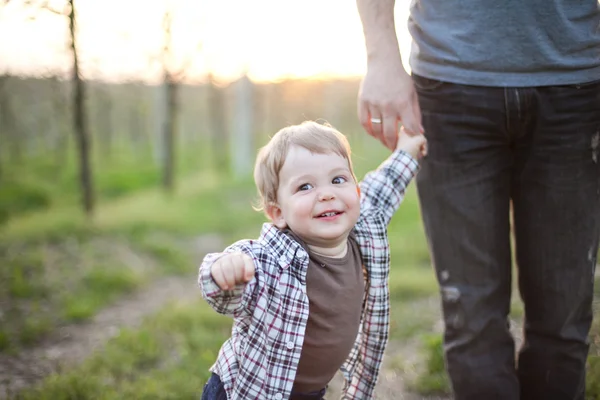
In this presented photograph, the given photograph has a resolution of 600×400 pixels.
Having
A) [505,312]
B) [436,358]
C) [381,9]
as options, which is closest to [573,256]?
[505,312]

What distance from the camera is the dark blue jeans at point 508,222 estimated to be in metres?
1.71

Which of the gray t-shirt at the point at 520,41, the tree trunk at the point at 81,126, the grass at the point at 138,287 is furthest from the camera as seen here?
the tree trunk at the point at 81,126

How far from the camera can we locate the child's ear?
182cm

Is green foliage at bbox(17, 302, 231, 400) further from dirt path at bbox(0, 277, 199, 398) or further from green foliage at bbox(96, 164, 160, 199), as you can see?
green foliage at bbox(96, 164, 160, 199)

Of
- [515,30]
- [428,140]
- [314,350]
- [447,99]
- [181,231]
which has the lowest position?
[181,231]

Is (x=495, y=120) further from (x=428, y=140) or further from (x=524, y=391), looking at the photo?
(x=524, y=391)

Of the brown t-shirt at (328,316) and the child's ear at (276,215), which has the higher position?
the child's ear at (276,215)

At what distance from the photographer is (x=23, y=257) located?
5.30 m

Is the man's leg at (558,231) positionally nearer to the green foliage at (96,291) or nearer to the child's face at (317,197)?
the child's face at (317,197)

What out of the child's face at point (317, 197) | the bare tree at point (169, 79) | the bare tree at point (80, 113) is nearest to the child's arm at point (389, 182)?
the child's face at point (317, 197)

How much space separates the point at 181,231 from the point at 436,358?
15.2 ft

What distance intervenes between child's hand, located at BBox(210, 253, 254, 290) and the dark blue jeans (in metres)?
0.70

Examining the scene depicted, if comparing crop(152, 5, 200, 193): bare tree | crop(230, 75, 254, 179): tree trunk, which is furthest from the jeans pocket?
crop(230, 75, 254, 179): tree trunk

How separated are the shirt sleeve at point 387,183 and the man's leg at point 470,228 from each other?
7 centimetres
